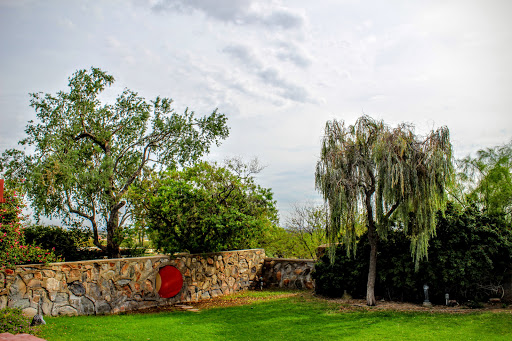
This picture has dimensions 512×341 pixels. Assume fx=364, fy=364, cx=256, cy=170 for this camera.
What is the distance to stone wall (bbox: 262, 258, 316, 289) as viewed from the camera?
45.5 ft

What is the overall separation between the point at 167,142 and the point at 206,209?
6.32 meters

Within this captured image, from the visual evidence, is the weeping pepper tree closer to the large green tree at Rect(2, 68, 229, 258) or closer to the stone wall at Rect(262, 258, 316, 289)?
the stone wall at Rect(262, 258, 316, 289)

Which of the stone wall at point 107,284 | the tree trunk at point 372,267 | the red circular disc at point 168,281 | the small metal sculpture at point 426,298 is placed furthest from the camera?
the red circular disc at point 168,281

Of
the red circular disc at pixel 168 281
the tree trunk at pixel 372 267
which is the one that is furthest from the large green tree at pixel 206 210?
the tree trunk at pixel 372 267

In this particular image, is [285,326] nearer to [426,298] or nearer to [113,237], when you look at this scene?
[426,298]

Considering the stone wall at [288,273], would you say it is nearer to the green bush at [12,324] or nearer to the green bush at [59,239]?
the green bush at [59,239]

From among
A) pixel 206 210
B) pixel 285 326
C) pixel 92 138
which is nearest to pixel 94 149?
pixel 92 138

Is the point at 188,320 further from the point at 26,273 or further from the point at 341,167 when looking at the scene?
the point at 341,167

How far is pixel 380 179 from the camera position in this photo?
948cm

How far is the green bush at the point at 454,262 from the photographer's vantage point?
9.59 meters

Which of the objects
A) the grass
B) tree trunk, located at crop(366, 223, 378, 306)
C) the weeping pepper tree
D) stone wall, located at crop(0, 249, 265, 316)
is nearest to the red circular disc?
stone wall, located at crop(0, 249, 265, 316)

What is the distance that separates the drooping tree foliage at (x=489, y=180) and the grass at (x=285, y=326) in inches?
168

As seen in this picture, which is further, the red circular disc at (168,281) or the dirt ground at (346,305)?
the red circular disc at (168,281)

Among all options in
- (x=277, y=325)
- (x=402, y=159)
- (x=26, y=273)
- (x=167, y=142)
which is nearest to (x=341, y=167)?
(x=402, y=159)
